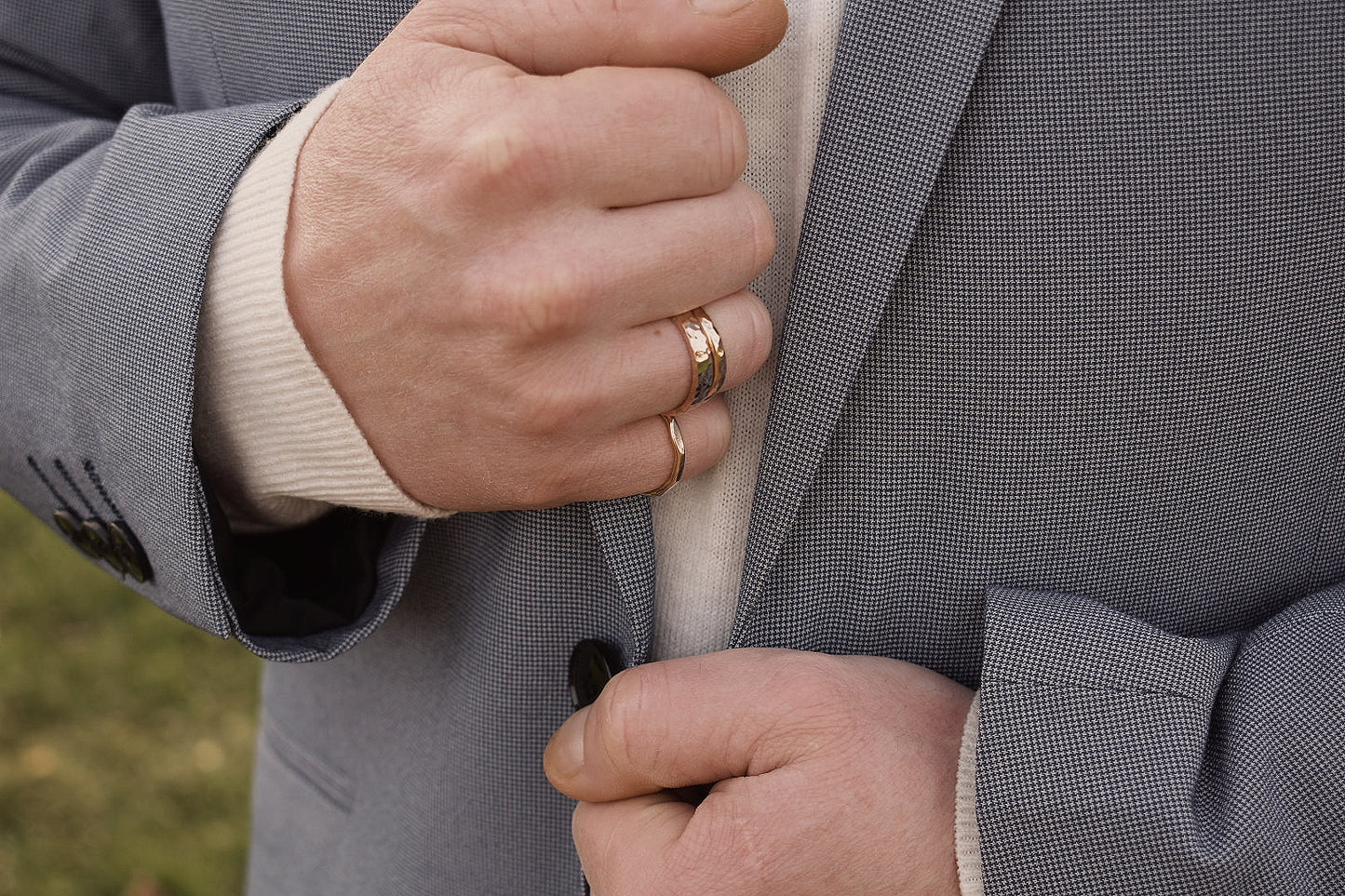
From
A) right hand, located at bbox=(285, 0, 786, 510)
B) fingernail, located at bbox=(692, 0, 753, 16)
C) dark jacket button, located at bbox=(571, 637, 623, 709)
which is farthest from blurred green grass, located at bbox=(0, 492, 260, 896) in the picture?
fingernail, located at bbox=(692, 0, 753, 16)

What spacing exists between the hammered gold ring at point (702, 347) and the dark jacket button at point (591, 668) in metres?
0.30

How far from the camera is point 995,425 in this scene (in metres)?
0.84

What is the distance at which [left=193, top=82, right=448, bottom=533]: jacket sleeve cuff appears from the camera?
2.59ft

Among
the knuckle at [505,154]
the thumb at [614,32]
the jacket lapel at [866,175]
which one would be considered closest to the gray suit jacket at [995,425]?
the jacket lapel at [866,175]

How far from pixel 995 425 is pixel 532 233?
0.42 m

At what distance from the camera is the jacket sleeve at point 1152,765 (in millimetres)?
757

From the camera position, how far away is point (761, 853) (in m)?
0.77

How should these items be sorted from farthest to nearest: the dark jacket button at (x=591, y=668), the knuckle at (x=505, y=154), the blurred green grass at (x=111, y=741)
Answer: the blurred green grass at (x=111, y=741), the dark jacket button at (x=591, y=668), the knuckle at (x=505, y=154)

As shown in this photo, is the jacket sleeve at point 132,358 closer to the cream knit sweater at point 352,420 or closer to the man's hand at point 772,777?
the cream knit sweater at point 352,420

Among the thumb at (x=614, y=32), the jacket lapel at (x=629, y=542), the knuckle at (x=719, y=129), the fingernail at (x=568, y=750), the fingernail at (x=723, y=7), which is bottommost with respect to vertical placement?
the fingernail at (x=568, y=750)

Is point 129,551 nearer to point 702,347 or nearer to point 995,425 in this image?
point 702,347

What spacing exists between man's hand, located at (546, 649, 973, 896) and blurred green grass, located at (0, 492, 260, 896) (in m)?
2.28

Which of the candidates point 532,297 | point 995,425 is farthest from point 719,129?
point 995,425

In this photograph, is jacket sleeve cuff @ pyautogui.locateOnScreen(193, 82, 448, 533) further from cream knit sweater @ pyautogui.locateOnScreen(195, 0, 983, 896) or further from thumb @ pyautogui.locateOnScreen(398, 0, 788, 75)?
thumb @ pyautogui.locateOnScreen(398, 0, 788, 75)
